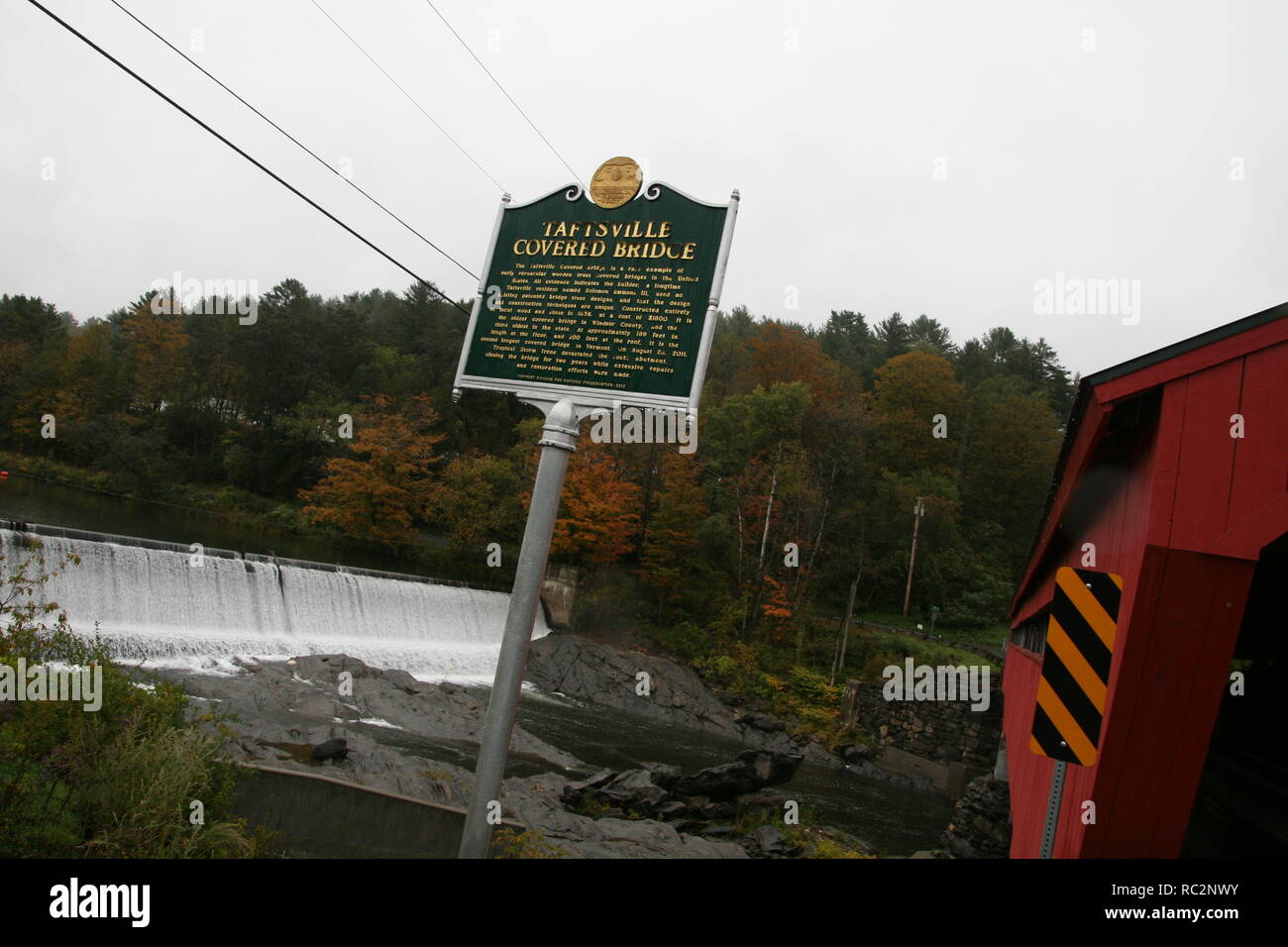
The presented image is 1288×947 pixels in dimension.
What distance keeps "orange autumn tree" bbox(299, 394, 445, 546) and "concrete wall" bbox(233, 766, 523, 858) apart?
110ft

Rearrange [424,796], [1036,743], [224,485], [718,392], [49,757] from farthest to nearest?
1. [718,392]
2. [224,485]
3. [424,796]
4. [49,757]
5. [1036,743]

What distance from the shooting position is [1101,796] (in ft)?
15.6

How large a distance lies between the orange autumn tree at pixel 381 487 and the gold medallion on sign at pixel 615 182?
123 ft

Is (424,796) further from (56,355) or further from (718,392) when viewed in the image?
(56,355)

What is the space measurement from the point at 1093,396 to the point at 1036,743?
2497 mm

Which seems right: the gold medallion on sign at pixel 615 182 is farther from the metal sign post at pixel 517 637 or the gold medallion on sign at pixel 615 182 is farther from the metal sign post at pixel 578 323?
the metal sign post at pixel 517 637

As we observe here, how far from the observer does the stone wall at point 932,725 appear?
92.9 ft

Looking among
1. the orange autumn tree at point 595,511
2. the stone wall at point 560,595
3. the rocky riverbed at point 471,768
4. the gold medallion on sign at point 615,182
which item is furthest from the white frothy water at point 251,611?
the gold medallion on sign at point 615,182

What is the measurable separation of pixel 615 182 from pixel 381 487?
125 feet

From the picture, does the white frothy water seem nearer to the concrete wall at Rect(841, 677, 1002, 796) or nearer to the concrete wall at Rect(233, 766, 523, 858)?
the concrete wall at Rect(233, 766, 523, 858)

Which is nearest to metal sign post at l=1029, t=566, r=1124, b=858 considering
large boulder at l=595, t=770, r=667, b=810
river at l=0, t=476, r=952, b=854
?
large boulder at l=595, t=770, r=667, b=810

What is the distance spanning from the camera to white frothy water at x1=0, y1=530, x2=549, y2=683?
765 inches

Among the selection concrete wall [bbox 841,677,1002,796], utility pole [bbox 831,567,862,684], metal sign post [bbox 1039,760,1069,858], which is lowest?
concrete wall [bbox 841,677,1002,796]
